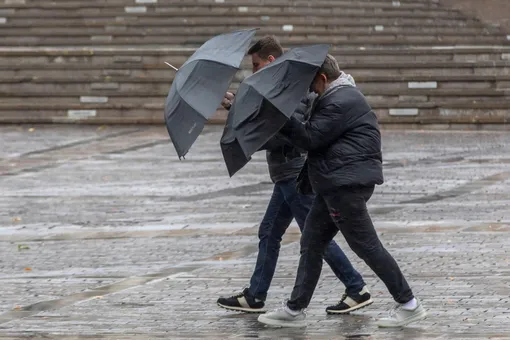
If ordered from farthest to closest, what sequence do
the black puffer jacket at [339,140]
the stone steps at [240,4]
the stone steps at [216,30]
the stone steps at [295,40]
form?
the stone steps at [240,4]
the stone steps at [216,30]
the stone steps at [295,40]
the black puffer jacket at [339,140]

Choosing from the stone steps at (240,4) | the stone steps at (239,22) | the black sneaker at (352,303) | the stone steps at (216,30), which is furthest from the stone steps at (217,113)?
the black sneaker at (352,303)

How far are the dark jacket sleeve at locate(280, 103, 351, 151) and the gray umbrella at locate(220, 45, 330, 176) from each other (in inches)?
5.1

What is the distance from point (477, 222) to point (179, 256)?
3.23 m

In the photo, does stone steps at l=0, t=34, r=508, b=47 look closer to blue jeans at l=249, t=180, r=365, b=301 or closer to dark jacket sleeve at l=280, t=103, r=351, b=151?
blue jeans at l=249, t=180, r=365, b=301

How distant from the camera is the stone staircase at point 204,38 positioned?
22531mm

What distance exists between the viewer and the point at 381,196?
14141 millimetres

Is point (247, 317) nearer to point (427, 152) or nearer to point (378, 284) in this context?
point (378, 284)

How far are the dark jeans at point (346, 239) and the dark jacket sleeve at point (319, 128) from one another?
0.33 metres

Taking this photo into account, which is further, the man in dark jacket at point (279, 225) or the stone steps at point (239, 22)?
the stone steps at point (239, 22)

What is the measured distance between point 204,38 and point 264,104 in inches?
793

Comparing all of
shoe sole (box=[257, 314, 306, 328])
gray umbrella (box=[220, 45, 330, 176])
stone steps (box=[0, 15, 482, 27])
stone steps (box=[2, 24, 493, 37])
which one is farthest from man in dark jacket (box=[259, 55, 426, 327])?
stone steps (box=[0, 15, 482, 27])

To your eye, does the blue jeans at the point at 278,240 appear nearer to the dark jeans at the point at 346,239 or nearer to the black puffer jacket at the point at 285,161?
the black puffer jacket at the point at 285,161

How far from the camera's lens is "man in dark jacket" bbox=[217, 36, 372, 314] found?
776 cm

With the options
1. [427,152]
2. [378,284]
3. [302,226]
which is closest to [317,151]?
[302,226]
